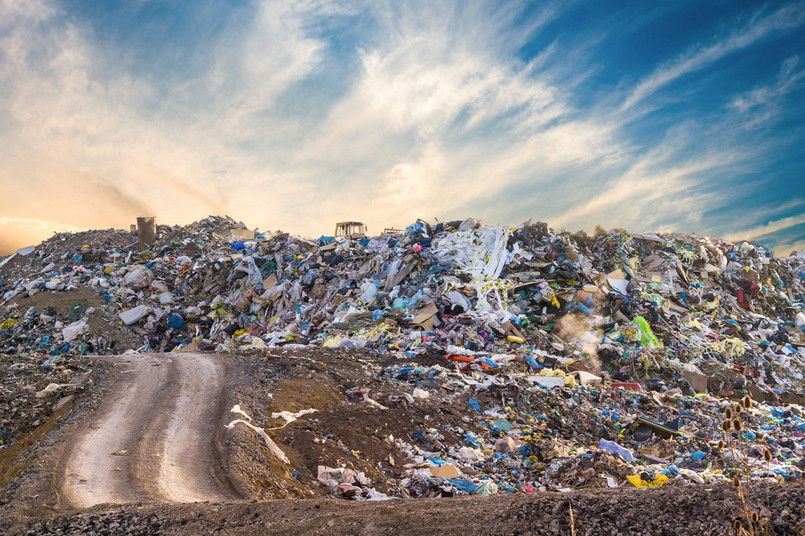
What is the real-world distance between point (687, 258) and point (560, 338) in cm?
687

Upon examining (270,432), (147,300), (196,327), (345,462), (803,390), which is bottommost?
(803,390)

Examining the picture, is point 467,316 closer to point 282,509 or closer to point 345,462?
point 345,462

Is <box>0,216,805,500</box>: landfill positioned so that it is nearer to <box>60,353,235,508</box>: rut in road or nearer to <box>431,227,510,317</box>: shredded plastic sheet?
<box>431,227,510,317</box>: shredded plastic sheet

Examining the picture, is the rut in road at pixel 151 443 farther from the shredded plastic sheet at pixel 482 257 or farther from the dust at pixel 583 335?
the dust at pixel 583 335

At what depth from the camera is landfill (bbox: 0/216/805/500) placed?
712 centimetres

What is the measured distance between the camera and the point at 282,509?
4.15 meters

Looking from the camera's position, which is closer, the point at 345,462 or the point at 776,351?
the point at 345,462

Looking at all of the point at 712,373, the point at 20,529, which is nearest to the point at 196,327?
the point at 20,529

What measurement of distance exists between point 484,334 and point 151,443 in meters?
7.57

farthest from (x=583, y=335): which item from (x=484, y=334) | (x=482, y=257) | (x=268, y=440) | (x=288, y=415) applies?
(x=268, y=440)

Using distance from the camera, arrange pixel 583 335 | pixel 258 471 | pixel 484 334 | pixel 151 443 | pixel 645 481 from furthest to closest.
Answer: pixel 583 335 < pixel 484 334 < pixel 151 443 < pixel 645 481 < pixel 258 471

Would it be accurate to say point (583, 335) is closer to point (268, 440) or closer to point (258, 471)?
point (268, 440)

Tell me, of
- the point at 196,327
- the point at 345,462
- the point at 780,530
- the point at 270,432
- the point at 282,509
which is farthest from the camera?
the point at 196,327

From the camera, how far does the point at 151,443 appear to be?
21.3 ft
